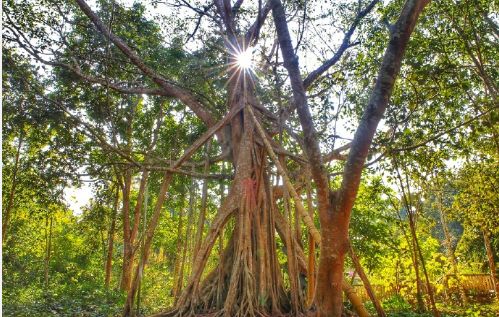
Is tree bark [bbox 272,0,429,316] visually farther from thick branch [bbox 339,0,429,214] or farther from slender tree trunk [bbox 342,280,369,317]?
slender tree trunk [bbox 342,280,369,317]

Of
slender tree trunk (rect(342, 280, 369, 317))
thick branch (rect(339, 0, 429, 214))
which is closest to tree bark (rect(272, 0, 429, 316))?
thick branch (rect(339, 0, 429, 214))

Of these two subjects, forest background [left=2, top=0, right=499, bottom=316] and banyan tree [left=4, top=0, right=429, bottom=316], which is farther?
forest background [left=2, top=0, right=499, bottom=316]

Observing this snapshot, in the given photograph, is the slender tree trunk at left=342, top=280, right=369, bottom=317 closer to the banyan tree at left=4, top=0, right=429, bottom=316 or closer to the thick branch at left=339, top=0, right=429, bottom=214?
the banyan tree at left=4, top=0, right=429, bottom=316

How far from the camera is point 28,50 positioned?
250 inches

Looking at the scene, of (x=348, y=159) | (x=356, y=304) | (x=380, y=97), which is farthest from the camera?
(x=356, y=304)

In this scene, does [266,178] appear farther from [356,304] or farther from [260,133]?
[356,304]

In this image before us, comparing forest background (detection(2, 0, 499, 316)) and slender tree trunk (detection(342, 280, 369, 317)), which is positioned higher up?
forest background (detection(2, 0, 499, 316))

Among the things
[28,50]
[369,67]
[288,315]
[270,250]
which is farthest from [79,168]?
[369,67]

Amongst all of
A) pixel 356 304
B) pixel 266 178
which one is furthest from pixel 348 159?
pixel 266 178

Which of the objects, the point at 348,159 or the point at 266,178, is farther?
the point at 266,178

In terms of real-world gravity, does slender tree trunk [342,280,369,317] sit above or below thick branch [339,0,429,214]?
below

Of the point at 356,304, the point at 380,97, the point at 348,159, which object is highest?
the point at 380,97

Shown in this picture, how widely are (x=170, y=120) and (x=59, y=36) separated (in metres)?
3.74

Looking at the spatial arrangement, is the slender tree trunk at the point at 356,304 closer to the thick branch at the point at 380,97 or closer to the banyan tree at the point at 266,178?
the banyan tree at the point at 266,178
